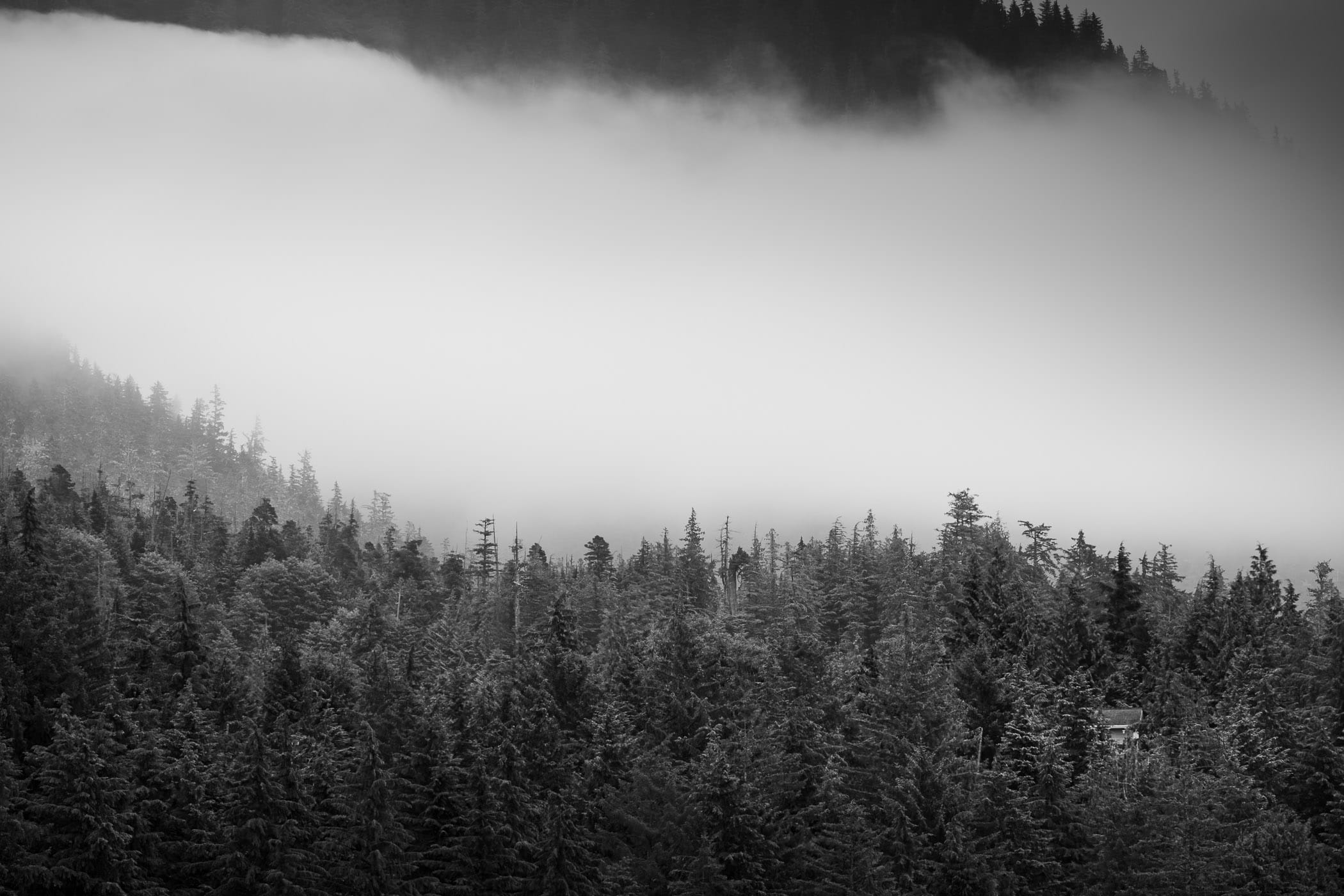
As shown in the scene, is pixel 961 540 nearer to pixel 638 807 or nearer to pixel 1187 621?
pixel 1187 621

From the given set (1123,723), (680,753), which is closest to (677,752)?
(680,753)

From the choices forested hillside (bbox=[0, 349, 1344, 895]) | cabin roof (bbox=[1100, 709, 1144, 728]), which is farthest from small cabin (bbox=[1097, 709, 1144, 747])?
forested hillside (bbox=[0, 349, 1344, 895])

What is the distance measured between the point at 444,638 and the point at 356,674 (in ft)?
50.1

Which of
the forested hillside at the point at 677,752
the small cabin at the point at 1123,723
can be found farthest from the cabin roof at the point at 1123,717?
the forested hillside at the point at 677,752

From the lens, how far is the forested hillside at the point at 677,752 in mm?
57719

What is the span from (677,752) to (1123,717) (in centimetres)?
3084

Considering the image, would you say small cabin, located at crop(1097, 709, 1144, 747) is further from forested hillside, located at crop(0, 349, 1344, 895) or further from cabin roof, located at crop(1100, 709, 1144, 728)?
forested hillside, located at crop(0, 349, 1344, 895)

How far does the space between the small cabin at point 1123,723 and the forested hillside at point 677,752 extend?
133 centimetres

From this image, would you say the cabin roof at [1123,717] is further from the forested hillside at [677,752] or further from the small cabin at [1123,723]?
the forested hillside at [677,752]

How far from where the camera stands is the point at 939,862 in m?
57.3

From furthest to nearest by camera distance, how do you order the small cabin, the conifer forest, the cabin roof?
1. the cabin roof
2. the small cabin
3. the conifer forest

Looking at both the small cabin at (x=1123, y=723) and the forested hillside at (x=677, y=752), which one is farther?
the small cabin at (x=1123, y=723)

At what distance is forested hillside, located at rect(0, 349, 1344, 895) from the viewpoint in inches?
2272

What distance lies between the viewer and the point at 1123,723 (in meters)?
75.4
